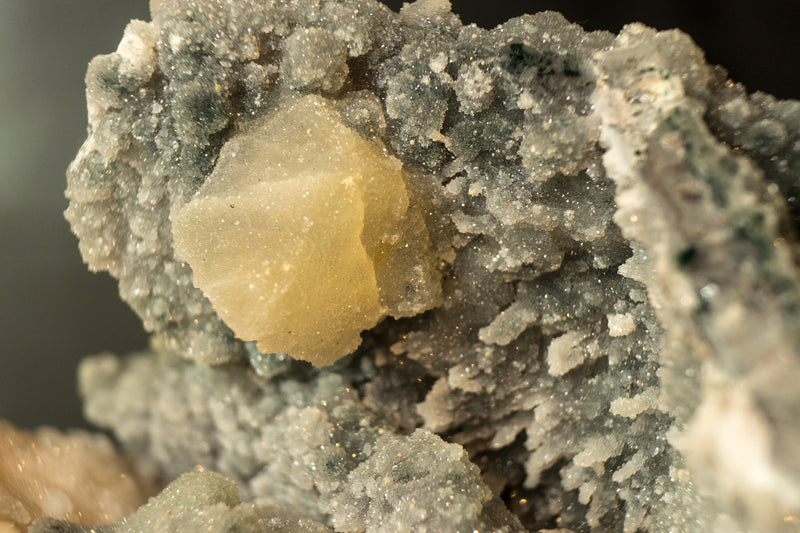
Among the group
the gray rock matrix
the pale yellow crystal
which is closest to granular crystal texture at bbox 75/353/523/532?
the gray rock matrix

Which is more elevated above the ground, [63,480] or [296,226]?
[296,226]

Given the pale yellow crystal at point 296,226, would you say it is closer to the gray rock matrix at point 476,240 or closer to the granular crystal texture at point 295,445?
the gray rock matrix at point 476,240

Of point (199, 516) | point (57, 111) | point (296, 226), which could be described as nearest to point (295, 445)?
point (199, 516)

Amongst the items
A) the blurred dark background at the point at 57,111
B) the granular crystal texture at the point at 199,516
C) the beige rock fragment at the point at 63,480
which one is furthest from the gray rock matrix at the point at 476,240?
the blurred dark background at the point at 57,111

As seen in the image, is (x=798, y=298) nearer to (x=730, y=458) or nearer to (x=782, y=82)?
(x=730, y=458)

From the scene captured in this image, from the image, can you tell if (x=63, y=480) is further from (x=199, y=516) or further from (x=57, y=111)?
(x=57, y=111)

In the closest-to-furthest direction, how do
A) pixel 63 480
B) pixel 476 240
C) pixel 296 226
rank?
pixel 296 226 → pixel 476 240 → pixel 63 480
